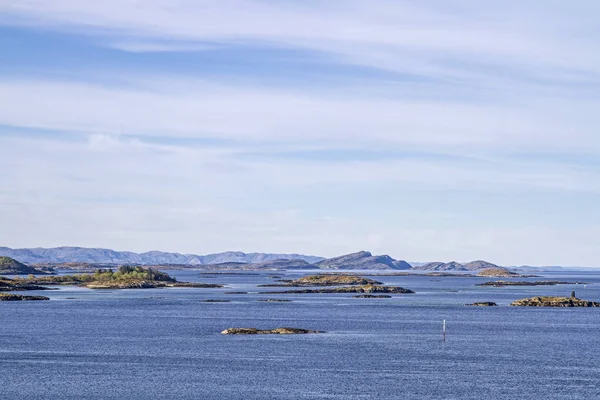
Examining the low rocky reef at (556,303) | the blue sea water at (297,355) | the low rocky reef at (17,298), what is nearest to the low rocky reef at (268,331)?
the blue sea water at (297,355)

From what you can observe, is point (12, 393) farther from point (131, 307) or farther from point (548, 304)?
point (548, 304)

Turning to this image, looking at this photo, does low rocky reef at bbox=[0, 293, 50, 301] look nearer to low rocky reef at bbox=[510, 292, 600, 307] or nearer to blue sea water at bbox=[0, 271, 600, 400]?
blue sea water at bbox=[0, 271, 600, 400]

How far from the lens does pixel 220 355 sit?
308 feet

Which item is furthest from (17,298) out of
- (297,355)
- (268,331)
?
(297,355)

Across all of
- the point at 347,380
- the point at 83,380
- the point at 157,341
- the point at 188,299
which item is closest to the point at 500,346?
the point at 347,380

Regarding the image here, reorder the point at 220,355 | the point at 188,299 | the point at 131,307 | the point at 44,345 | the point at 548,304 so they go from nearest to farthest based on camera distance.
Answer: the point at 220,355 < the point at 44,345 < the point at 131,307 < the point at 548,304 < the point at 188,299

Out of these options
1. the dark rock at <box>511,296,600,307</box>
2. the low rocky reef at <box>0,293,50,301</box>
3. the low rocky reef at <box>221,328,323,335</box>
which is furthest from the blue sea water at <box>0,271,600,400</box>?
the low rocky reef at <box>0,293,50,301</box>

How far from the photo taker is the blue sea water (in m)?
73.4

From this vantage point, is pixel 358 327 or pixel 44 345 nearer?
pixel 44 345

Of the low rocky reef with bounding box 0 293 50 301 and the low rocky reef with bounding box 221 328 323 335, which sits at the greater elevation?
the low rocky reef with bounding box 0 293 50 301

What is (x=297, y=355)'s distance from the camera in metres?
93.6

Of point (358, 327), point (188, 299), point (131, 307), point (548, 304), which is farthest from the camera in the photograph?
point (188, 299)

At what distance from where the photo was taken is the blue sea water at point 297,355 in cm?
7344

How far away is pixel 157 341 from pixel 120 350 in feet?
33.5
